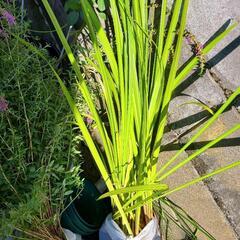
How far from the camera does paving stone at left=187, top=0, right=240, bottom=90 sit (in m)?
2.23

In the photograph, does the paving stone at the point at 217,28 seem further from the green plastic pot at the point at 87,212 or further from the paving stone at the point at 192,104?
the green plastic pot at the point at 87,212

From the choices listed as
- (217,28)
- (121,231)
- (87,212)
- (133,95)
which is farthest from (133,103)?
(217,28)

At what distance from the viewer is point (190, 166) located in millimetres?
2137

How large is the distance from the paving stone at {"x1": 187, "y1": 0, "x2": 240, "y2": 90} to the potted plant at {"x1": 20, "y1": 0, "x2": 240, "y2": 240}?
67 cm

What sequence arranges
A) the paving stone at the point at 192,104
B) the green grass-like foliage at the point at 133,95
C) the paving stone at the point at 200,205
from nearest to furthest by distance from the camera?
the green grass-like foliage at the point at 133,95 < the paving stone at the point at 200,205 < the paving stone at the point at 192,104

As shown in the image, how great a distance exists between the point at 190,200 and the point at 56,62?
87cm

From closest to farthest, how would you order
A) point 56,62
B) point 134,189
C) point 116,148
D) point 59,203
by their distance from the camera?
point 134,189
point 116,148
point 59,203
point 56,62

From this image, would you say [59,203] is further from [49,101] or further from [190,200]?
[190,200]

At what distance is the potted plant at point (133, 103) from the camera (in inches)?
53.8

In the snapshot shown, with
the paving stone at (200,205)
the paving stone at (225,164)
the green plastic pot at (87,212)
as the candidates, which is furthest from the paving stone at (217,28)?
the green plastic pot at (87,212)

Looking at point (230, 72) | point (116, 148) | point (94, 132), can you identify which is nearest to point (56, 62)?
point (94, 132)

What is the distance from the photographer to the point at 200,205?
2092mm

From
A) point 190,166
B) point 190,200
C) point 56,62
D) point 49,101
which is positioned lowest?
point 190,200

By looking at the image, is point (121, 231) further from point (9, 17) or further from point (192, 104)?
point (9, 17)
